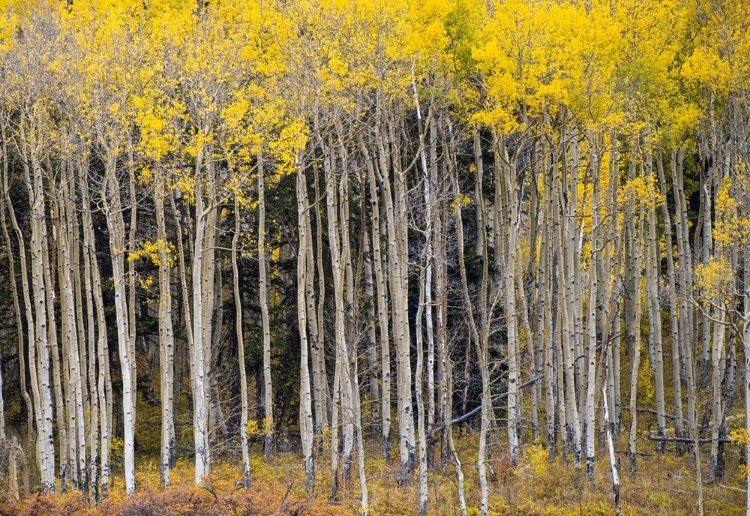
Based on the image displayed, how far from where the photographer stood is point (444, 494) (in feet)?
60.5

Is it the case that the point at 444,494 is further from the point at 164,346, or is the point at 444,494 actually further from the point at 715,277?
the point at 715,277

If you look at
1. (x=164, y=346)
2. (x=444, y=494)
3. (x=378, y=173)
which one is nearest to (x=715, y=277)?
(x=444, y=494)

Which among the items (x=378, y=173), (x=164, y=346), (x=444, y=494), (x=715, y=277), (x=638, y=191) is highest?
(x=378, y=173)

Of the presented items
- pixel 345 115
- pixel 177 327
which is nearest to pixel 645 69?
pixel 345 115

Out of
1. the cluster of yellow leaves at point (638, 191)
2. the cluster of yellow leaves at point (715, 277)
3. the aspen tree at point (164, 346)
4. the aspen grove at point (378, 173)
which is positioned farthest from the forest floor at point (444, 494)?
the cluster of yellow leaves at point (638, 191)

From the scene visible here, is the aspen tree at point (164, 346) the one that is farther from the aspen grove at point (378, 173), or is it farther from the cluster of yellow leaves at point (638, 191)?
the cluster of yellow leaves at point (638, 191)

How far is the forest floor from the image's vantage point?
16328 mm

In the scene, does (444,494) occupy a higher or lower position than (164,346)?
lower

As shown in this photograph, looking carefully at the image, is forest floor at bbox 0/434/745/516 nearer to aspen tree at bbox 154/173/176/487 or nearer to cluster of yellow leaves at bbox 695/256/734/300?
aspen tree at bbox 154/173/176/487

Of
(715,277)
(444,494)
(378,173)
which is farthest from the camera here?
(378,173)

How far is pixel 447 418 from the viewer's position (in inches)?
657

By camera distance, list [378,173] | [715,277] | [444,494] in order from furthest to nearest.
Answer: [378,173], [444,494], [715,277]

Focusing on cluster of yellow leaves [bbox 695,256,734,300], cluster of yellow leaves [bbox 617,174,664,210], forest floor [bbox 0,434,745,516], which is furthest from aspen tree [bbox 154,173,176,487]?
cluster of yellow leaves [bbox 695,256,734,300]

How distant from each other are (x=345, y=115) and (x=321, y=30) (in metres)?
1.93
